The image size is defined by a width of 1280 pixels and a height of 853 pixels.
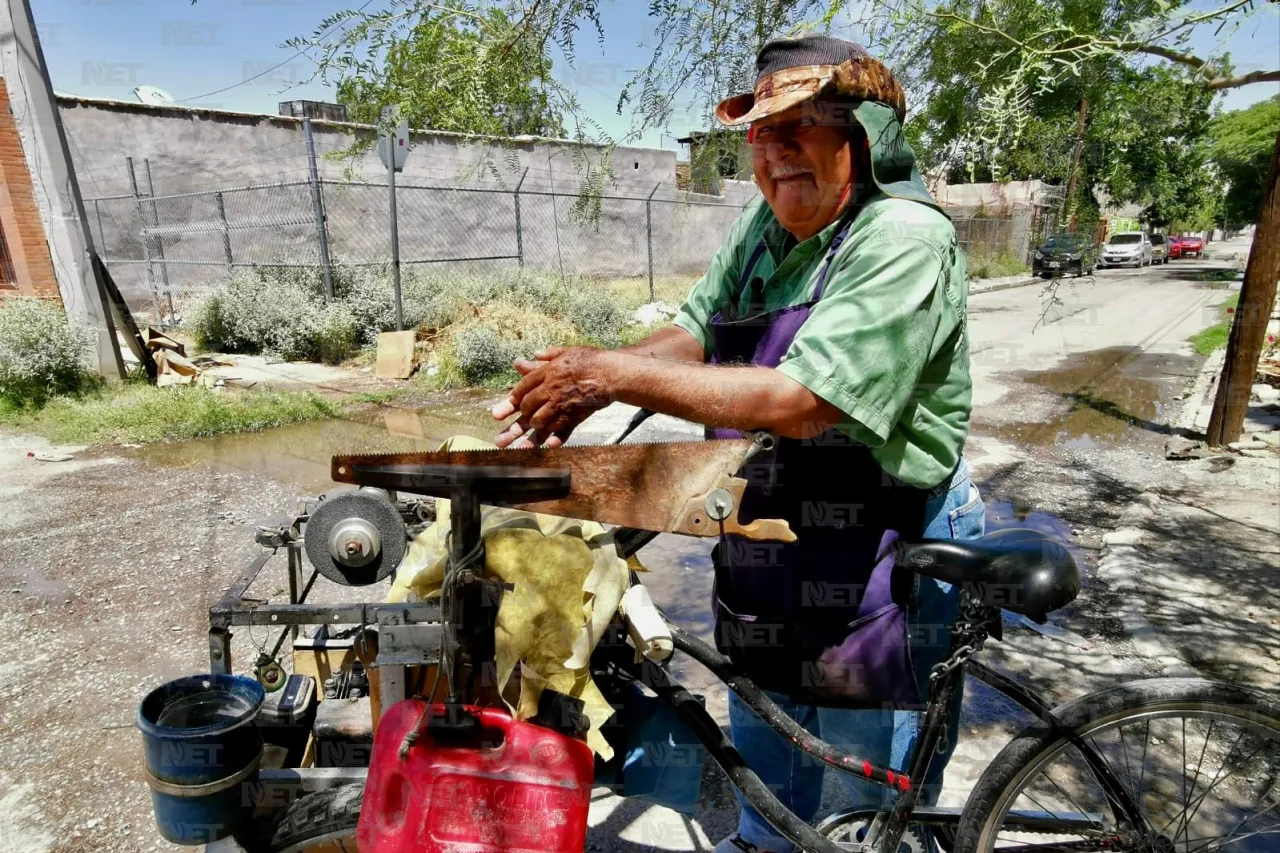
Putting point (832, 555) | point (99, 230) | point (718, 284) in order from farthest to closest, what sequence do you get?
1. point (99, 230)
2. point (718, 284)
3. point (832, 555)

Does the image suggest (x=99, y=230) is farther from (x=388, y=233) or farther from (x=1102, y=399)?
(x=1102, y=399)

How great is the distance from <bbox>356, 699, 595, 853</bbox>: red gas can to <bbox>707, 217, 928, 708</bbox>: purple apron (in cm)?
59

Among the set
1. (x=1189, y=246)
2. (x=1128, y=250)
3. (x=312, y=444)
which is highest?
(x=312, y=444)

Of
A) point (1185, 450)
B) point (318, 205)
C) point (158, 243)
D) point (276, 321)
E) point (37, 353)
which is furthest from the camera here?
point (158, 243)

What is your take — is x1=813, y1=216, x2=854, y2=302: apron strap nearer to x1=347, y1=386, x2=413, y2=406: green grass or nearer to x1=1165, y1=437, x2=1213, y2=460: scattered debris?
x1=1165, y1=437, x2=1213, y2=460: scattered debris

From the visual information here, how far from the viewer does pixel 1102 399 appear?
870 cm

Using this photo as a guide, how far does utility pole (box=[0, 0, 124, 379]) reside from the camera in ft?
24.7

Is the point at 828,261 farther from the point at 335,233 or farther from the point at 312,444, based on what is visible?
the point at 335,233

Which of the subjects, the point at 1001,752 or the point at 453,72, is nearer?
the point at 1001,752

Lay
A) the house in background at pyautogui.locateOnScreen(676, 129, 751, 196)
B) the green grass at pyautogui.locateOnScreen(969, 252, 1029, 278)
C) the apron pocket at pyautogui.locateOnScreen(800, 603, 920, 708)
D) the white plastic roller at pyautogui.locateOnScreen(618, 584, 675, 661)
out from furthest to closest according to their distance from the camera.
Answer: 1. the green grass at pyautogui.locateOnScreen(969, 252, 1029, 278)
2. the house in background at pyautogui.locateOnScreen(676, 129, 751, 196)
3. the apron pocket at pyautogui.locateOnScreen(800, 603, 920, 708)
4. the white plastic roller at pyautogui.locateOnScreen(618, 584, 675, 661)

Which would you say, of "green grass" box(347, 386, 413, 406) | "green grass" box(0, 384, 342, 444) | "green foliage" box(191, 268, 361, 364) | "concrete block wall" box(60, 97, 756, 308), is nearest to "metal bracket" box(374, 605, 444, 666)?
"green grass" box(0, 384, 342, 444)

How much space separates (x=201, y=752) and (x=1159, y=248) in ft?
129

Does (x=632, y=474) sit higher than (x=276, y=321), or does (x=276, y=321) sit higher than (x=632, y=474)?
(x=632, y=474)

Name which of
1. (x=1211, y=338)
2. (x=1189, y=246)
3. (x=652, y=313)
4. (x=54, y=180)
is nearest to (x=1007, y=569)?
(x=54, y=180)
